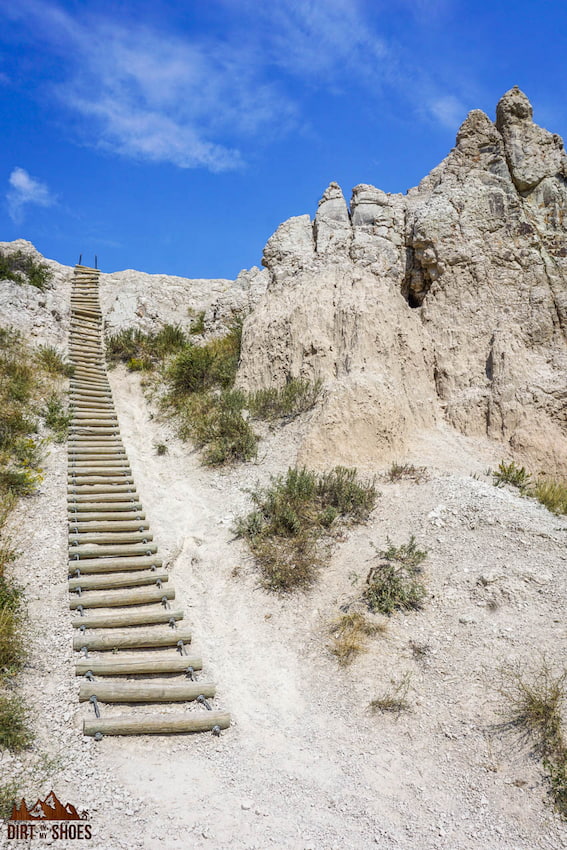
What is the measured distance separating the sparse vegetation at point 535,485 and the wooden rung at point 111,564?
20.5 feet

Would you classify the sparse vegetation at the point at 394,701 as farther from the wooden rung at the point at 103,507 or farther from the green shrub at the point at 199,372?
the green shrub at the point at 199,372

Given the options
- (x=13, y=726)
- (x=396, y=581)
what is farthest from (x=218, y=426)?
(x=13, y=726)

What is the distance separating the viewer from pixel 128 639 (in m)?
6.27

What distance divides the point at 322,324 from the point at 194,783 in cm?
1005

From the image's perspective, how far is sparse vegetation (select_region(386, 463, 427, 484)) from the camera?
31.8 feet

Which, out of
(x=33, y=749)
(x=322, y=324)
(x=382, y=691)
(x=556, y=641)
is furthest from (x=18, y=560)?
(x=322, y=324)

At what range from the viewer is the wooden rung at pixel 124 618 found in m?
6.54

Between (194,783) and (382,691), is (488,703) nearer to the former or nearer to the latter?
(382,691)

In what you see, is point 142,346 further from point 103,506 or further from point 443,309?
point 443,309

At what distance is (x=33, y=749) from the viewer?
14.7 ft

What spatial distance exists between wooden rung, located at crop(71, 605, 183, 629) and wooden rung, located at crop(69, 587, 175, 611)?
4.5 inches

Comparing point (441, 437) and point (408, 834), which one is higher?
point (441, 437)

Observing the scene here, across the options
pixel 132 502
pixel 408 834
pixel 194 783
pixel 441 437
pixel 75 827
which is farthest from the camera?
pixel 441 437

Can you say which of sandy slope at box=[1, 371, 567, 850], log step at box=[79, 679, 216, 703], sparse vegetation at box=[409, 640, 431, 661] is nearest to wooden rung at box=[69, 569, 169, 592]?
sandy slope at box=[1, 371, 567, 850]
